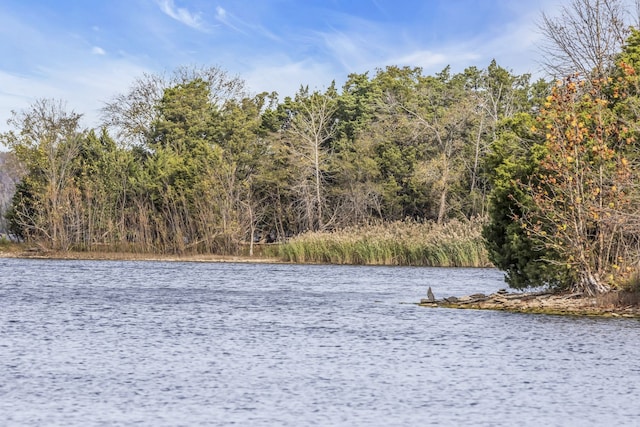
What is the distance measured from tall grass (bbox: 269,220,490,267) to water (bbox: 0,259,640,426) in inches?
618

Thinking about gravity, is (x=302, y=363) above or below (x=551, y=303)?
below

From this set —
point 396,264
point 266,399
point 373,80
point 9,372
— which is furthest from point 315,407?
point 373,80

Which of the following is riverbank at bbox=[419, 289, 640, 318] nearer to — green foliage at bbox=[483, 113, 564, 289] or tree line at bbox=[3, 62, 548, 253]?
green foliage at bbox=[483, 113, 564, 289]

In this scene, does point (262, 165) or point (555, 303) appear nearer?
point (555, 303)

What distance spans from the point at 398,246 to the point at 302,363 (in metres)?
33.7

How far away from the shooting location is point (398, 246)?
51000 millimetres

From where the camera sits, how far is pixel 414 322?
24.3 metres


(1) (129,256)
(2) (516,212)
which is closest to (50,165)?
(1) (129,256)

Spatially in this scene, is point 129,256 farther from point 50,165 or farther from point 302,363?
point 302,363

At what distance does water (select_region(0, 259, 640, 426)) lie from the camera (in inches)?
520

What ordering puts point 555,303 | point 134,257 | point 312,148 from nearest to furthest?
point 555,303
point 134,257
point 312,148

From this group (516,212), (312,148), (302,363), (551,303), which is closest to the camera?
(302,363)

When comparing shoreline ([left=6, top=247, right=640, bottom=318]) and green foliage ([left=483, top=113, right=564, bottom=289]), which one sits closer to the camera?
shoreline ([left=6, top=247, right=640, bottom=318])

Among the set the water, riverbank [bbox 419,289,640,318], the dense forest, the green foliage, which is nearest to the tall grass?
the dense forest
